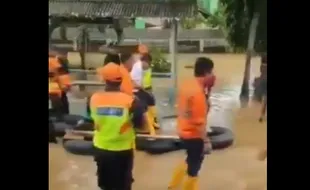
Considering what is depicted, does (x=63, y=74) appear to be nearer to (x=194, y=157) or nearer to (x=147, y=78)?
(x=147, y=78)

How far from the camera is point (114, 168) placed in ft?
4.64

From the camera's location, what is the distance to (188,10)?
1.41m

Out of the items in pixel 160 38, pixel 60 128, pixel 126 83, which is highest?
pixel 160 38

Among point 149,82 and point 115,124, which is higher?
point 149,82

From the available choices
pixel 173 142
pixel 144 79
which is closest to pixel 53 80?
pixel 144 79

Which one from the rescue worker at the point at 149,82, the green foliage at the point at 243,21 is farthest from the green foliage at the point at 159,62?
the green foliage at the point at 243,21

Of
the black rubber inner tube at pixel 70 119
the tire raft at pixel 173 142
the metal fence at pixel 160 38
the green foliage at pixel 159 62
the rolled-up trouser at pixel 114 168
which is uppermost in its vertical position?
the metal fence at pixel 160 38

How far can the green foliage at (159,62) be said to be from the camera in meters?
1.40

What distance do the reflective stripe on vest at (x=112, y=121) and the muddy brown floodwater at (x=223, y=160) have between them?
52 mm

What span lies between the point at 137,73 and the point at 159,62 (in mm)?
64

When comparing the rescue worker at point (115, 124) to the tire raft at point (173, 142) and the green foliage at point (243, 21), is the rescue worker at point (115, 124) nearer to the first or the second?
the tire raft at point (173, 142)
